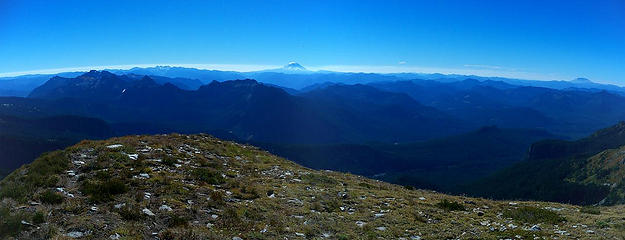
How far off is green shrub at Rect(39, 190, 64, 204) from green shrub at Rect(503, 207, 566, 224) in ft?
69.3

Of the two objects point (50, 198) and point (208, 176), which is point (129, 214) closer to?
point (50, 198)

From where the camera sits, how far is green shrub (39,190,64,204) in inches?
500

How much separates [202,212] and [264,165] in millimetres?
13658

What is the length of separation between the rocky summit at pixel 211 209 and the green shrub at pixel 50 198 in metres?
0.04

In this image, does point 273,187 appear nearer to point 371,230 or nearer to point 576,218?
point 371,230

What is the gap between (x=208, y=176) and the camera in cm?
2002

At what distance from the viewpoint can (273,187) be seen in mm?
20297

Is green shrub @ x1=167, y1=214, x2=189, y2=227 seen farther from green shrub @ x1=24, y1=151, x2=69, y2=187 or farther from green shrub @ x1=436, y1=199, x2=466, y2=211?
green shrub @ x1=436, y1=199, x2=466, y2=211

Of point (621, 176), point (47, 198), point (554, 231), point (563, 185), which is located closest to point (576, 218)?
point (554, 231)

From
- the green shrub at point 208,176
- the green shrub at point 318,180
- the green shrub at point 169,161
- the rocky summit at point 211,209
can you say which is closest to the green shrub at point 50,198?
the rocky summit at point 211,209

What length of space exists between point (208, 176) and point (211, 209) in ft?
18.6

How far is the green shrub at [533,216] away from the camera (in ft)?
53.5

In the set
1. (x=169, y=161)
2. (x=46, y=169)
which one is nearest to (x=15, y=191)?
(x=46, y=169)

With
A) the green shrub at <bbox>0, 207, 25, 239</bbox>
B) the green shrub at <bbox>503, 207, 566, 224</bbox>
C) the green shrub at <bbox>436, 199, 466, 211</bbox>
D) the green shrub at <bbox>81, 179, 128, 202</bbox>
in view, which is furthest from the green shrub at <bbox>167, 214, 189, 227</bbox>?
the green shrub at <bbox>503, 207, 566, 224</bbox>
